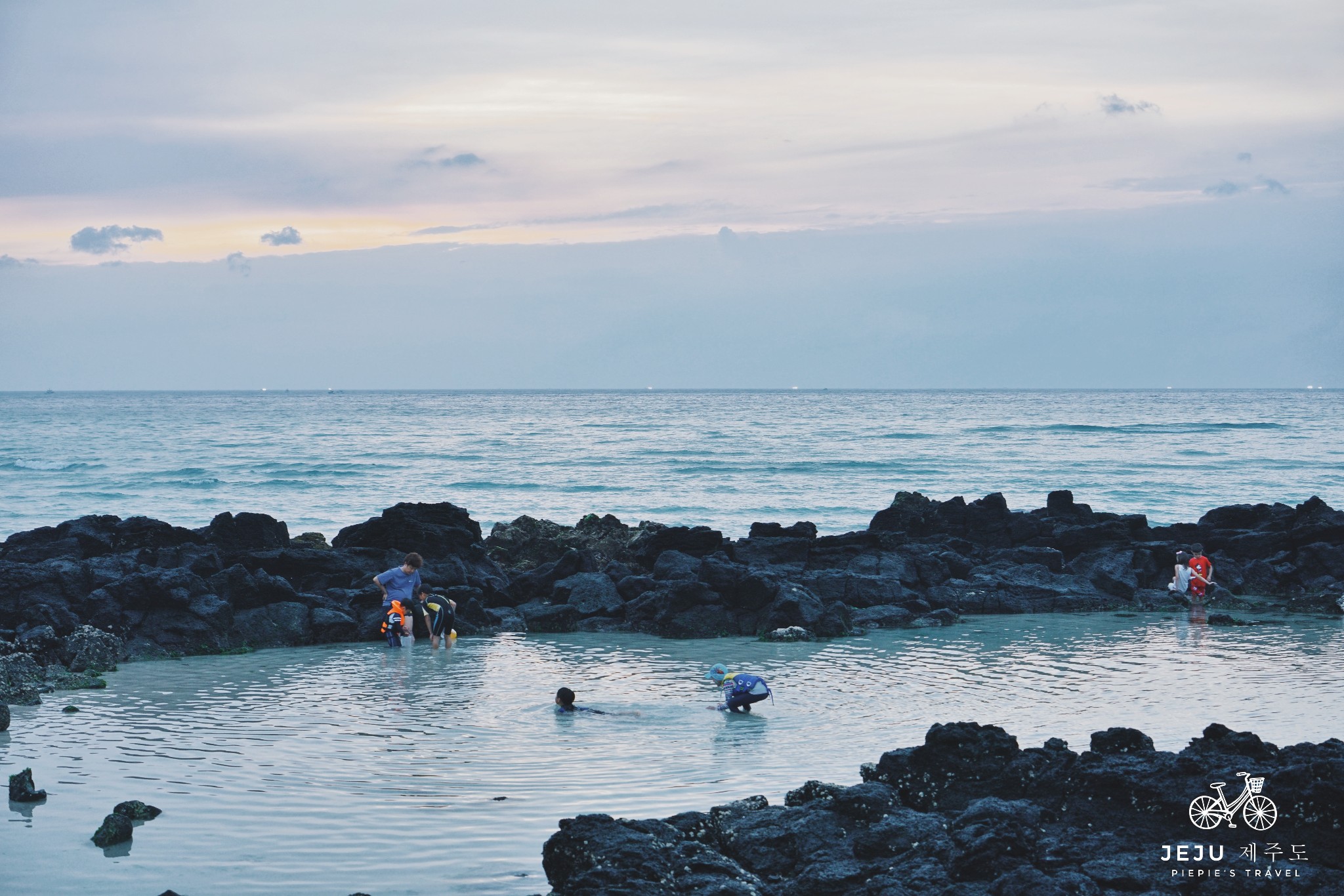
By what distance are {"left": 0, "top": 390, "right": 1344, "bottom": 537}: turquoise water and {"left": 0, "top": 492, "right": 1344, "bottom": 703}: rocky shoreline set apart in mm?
13364

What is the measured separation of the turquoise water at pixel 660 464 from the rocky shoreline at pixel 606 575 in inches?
526

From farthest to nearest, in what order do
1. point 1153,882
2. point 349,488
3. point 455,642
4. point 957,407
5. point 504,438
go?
1. point 957,407
2. point 504,438
3. point 349,488
4. point 455,642
5. point 1153,882

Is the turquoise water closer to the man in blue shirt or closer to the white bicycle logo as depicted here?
the man in blue shirt

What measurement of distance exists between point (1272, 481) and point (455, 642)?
47.8 metres

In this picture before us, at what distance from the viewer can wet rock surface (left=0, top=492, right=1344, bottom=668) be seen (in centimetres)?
1794

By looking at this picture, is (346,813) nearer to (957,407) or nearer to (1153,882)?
(1153,882)

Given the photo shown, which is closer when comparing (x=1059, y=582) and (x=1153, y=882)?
(x=1153, y=882)

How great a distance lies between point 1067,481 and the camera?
182ft

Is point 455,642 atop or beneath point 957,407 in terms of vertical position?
beneath

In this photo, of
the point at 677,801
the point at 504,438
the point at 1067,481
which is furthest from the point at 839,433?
the point at 677,801

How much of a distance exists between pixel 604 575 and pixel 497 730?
9.45 meters

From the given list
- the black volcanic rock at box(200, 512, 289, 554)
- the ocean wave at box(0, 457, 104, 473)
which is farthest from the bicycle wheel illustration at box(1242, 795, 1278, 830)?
the ocean wave at box(0, 457, 104, 473)

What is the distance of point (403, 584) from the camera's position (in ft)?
59.7

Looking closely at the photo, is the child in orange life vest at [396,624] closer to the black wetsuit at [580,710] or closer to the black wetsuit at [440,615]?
the black wetsuit at [440,615]
